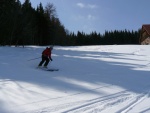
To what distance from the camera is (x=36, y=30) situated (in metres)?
63.7

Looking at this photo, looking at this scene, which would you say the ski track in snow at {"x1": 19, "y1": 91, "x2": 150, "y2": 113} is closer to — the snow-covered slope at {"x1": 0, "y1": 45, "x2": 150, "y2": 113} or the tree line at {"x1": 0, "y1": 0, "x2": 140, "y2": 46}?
the snow-covered slope at {"x1": 0, "y1": 45, "x2": 150, "y2": 113}

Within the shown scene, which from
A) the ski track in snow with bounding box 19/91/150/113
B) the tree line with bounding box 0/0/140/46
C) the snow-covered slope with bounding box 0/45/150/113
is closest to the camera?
the ski track in snow with bounding box 19/91/150/113

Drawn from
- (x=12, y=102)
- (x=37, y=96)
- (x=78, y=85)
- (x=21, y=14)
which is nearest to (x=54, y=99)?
(x=37, y=96)

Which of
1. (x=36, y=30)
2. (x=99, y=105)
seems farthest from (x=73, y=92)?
(x=36, y=30)

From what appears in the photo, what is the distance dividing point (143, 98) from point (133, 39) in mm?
→ 122349

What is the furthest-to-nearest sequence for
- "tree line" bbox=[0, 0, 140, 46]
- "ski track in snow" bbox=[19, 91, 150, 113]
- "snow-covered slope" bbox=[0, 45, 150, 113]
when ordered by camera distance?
"tree line" bbox=[0, 0, 140, 46] → "snow-covered slope" bbox=[0, 45, 150, 113] → "ski track in snow" bbox=[19, 91, 150, 113]

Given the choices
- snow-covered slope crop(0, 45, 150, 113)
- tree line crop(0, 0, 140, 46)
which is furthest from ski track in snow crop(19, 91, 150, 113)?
tree line crop(0, 0, 140, 46)

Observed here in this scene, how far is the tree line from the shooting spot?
146 ft

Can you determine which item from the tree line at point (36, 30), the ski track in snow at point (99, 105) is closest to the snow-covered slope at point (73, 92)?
the ski track in snow at point (99, 105)

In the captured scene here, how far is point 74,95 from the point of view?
1026 cm

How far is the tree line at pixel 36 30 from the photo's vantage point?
44.5 metres

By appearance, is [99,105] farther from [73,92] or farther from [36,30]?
[36,30]

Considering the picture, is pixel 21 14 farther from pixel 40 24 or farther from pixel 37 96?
pixel 37 96

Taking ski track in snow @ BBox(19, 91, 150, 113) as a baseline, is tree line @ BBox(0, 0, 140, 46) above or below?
above
